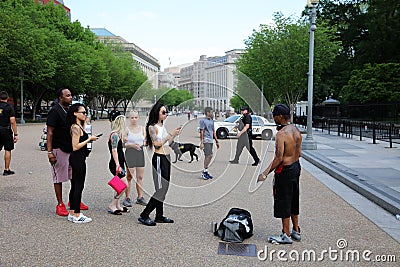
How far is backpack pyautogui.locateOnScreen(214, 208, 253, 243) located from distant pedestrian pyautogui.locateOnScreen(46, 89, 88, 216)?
9.04 ft

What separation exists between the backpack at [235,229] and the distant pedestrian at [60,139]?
276 cm

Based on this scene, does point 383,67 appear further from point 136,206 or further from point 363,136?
point 136,206

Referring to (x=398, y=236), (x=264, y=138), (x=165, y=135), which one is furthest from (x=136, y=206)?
(x=264, y=138)

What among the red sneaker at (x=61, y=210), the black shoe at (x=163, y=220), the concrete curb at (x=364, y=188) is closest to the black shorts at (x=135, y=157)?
the black shoe at (x=163, y=220)

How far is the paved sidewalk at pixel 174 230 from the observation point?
198 inches

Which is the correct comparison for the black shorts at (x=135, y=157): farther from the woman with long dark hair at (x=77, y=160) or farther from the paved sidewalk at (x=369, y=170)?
the paved sidewalk at (x=369, y=170)

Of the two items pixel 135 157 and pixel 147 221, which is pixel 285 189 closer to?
pixel 147 221

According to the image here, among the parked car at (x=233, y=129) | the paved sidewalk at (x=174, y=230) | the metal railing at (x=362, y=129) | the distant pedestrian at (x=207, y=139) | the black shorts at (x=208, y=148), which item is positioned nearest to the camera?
the paved sidewalk at (x=174, y=230)

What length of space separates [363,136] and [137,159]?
806 inches

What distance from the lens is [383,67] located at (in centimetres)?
4059

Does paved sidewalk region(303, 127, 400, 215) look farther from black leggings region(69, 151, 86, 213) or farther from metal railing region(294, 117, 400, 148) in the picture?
black leggings region(69, 151, 86, 213)

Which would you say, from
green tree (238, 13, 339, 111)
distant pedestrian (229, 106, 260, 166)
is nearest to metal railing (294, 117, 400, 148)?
green tree (238, 13, 339, 111)

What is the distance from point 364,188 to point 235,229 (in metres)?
4.63

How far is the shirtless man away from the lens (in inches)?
219
